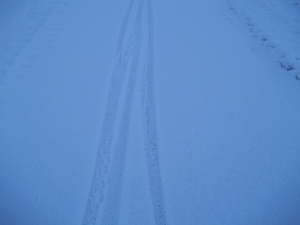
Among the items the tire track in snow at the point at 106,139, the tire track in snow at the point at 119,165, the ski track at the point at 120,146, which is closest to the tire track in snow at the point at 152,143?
the ski track at the point at 120,146

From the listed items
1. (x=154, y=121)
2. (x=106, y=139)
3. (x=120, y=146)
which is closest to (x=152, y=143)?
(x=154, y=121)

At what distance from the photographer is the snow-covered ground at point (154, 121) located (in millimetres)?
1813

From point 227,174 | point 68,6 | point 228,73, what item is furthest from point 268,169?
point 68,6

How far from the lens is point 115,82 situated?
2.98 meters

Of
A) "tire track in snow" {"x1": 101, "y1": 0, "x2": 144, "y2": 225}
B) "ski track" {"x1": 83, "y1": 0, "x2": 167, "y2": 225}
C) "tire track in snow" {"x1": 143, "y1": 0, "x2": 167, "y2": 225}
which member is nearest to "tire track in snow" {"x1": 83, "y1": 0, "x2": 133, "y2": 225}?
"ski track" {"x1": 83, "y1": 0, "x2": 167, "y2": 225}

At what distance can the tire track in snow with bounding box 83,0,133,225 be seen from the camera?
1.86 meters

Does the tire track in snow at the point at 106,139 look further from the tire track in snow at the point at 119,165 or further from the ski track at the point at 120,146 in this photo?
the tire track in snow at the point at 119,165

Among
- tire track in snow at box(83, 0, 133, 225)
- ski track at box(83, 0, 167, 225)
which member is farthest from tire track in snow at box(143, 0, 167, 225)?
tire track in snow at box(83, 0, 133, 225)

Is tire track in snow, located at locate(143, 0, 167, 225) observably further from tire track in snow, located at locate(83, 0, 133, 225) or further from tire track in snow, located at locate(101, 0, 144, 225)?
tire track in snow, located at locate(83, 0, 133, 225)

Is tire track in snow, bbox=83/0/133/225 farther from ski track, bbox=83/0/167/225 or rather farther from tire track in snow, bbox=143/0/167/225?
tire track in snow, bbox=143/0/167/225

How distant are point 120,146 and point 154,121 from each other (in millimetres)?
675

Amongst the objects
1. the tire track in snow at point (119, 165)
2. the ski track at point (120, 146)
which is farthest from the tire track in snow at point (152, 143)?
the tire track in snow at point (119, 165)

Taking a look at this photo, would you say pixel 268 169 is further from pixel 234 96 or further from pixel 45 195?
pixel 45 195

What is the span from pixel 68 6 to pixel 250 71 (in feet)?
18.7
